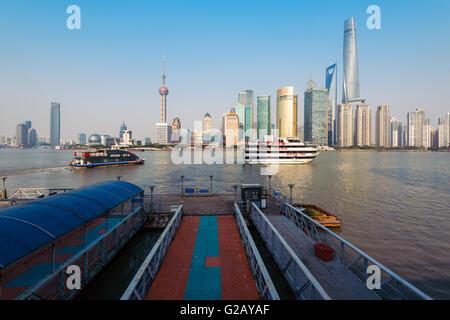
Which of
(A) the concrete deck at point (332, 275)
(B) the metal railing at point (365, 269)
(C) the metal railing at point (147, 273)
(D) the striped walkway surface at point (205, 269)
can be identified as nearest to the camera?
(C) the metal railing at point (147, 273)

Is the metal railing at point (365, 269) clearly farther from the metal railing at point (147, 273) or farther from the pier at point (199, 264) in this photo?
the metal railing at point (147, 273)

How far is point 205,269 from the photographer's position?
9.55 m

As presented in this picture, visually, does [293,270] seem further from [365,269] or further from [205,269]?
[205,269]

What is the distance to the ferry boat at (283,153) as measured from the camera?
93812mm

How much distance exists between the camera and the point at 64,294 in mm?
8648

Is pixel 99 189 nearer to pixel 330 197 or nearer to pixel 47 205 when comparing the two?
pixel 47 205

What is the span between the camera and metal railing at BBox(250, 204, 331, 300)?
286 inches

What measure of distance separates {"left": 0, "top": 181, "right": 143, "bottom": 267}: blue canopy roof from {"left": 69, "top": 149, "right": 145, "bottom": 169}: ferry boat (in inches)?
2813

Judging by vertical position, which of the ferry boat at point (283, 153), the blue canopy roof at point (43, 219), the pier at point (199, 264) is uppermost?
the ferry boat at point (283, 153)

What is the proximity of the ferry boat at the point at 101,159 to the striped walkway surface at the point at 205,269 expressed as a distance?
7541 centimetres

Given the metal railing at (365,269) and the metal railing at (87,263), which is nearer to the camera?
the metal railing at (365,269)

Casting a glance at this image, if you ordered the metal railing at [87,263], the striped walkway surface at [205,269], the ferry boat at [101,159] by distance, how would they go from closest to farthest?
the metal railing at [87,263] → the striped walkway surface at [205,269] → the ferry boat at [101,159]

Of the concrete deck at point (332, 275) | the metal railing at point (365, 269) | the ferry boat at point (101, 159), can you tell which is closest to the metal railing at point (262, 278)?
the concrete deck at point (332, 275)
